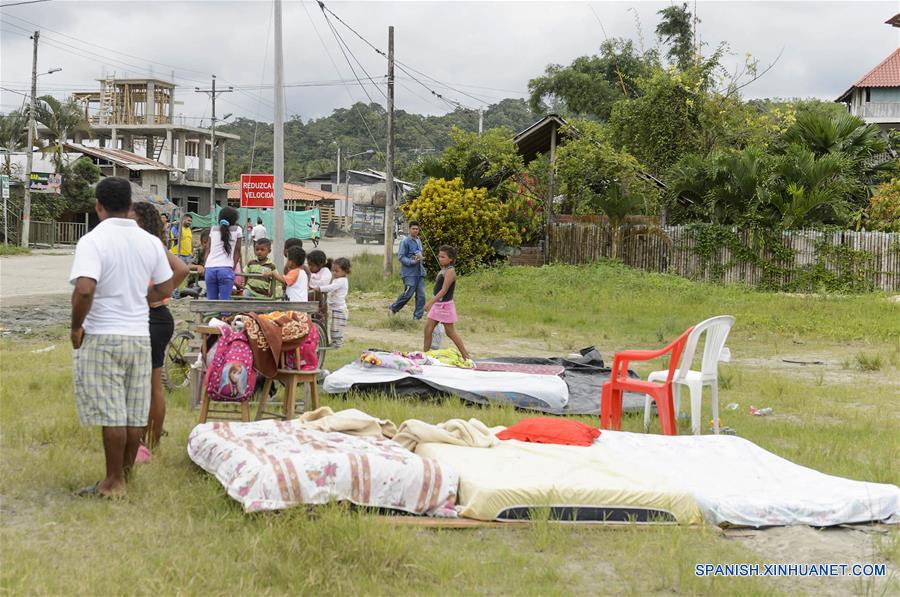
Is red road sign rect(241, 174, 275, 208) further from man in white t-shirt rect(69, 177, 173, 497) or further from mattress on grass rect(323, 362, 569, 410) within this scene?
man in white t-shirt rect(69, 177, 173, 497)

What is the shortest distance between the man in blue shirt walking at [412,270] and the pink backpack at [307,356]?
10059 mm

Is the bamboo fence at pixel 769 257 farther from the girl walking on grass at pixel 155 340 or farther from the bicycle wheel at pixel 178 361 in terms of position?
the girl walking on grass at pixel 155 340

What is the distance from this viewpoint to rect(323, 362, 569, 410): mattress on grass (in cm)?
1003

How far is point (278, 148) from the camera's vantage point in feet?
59.3

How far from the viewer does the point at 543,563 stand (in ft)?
16.7

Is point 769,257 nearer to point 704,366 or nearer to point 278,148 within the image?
point 278,148

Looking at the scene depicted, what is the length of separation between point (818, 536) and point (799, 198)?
21.2 metres

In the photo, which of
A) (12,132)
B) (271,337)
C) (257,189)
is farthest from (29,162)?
(271,337)

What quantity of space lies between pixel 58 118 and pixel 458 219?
2678cm

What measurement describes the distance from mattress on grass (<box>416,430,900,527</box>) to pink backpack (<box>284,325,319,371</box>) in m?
1.99

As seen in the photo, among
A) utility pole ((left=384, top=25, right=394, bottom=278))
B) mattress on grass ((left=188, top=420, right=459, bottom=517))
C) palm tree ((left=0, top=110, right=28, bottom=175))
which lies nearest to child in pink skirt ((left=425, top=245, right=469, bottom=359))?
mattress on grass ((left=188, top=420, right=459, bottom=517))

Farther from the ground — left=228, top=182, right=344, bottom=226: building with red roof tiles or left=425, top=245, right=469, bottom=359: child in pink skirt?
left=228, top=182, right=344, bottom=226: building with red roof tiles

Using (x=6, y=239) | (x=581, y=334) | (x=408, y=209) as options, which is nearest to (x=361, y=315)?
(x=581, y=334)

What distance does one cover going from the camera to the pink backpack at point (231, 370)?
7688mm
